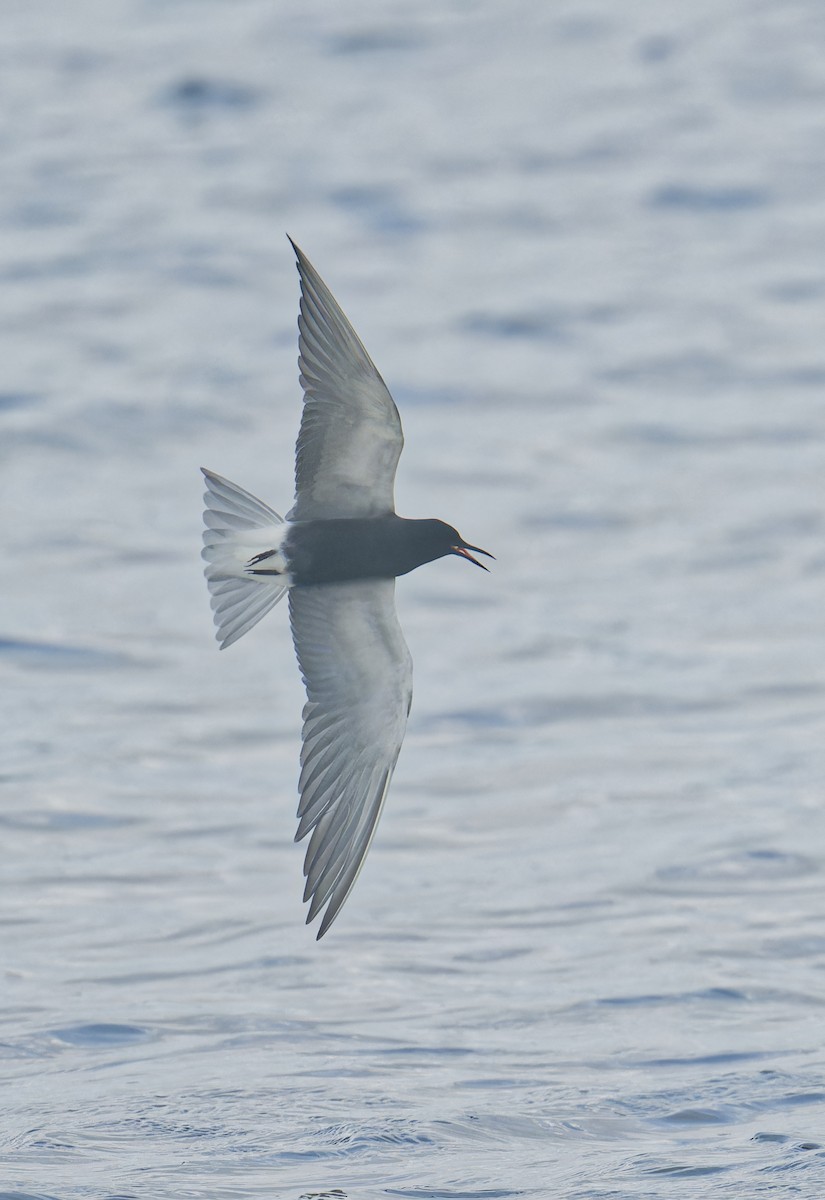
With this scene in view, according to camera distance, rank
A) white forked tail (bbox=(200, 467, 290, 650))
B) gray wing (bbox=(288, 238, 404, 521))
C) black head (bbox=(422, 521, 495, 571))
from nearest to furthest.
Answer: gray wing (bbox=(288, 238, 404, 521)) < black head (bbox=(422, 521, 495, 571)) < white forked tail (bbox=(200, 467, 290, 650))

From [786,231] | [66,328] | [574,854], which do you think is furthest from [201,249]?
[574,854]

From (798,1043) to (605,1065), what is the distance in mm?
806

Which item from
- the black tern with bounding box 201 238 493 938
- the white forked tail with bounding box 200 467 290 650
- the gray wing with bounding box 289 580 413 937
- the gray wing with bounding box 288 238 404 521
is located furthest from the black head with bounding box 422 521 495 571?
the white forked tail with bounding box 200 467 290 650

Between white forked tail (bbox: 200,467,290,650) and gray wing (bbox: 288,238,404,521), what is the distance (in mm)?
151

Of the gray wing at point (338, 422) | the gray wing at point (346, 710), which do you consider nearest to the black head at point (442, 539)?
the gray wing at point (338, 422)

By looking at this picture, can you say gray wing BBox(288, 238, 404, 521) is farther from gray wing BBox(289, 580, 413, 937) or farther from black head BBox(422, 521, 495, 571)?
gray wing BBox(289, 580, 413, 937)

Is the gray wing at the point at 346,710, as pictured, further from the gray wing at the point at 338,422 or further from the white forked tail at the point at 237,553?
the gray wing at the point at 338,422

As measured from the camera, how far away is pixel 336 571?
7.33 m

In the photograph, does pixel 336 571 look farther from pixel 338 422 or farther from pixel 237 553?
pixel 338 422

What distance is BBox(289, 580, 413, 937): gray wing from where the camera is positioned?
24.7 ft

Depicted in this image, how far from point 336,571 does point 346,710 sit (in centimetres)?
59

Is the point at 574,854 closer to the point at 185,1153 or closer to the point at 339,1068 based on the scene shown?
the point at 339,1068

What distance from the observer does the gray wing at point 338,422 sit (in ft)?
23.2

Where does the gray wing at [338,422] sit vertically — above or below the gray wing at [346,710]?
above
